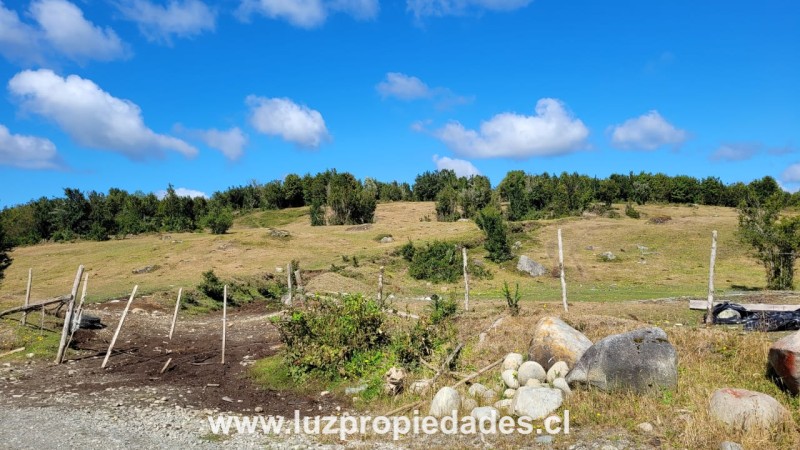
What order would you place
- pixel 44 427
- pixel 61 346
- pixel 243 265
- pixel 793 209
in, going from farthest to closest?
pixel 793 209 < pixel 243 265 < pixel 61 346 < pixel 44 427

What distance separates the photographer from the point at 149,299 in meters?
30.1

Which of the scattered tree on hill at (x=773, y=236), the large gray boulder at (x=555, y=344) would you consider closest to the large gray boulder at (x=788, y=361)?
the large gray boulder at (x=555, y=344)

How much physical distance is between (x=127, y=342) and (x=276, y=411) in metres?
12.2

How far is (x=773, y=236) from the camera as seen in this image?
33.4 metres

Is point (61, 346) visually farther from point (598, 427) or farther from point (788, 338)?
point (788, 338)

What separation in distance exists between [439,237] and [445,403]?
172 ft

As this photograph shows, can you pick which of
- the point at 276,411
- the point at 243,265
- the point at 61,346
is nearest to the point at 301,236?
the point at 243,265

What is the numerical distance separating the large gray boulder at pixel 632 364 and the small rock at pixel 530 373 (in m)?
0.78

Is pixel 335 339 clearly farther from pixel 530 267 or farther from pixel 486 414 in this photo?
pixel 530 267

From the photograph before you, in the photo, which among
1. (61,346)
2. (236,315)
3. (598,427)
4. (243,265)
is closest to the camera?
(598,427)

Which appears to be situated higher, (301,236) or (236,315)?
(301,236)

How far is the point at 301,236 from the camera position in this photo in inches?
2542

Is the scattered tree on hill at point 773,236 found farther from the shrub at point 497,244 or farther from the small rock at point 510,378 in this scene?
the small rock at point 510,378

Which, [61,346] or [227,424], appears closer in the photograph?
[227,424]
